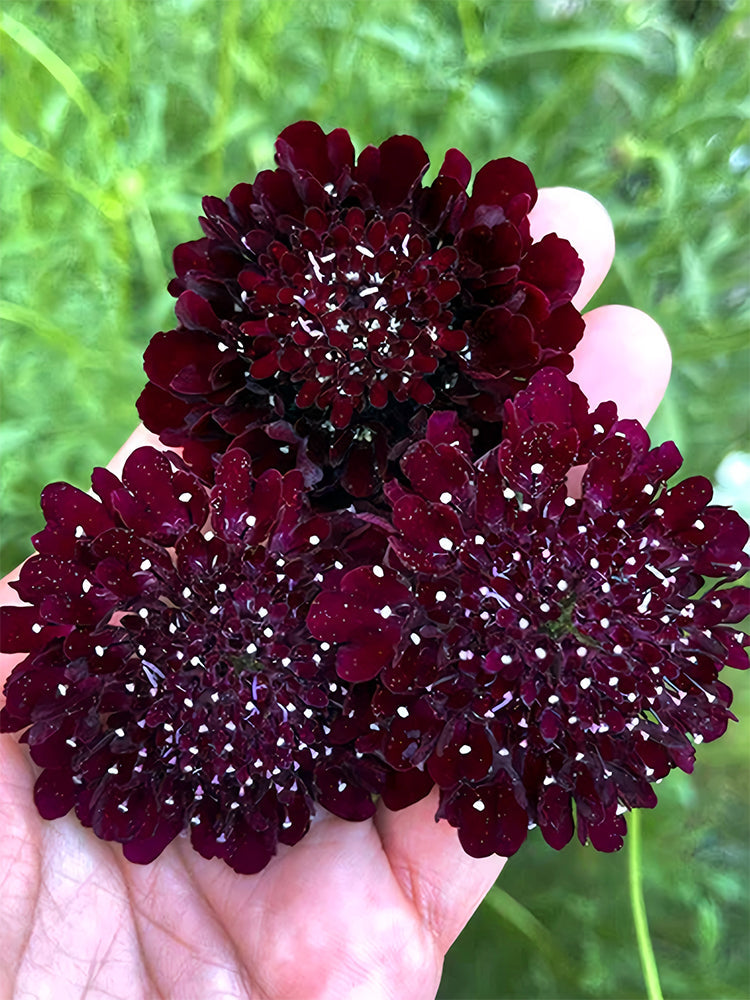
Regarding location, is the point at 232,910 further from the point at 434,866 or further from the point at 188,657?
the point at 188,657

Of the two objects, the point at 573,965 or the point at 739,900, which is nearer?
the point at 573,965

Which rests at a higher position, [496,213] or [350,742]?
[496,213]

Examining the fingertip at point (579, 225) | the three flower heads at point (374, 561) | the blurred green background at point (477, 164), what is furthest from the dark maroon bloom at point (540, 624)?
the blurred green background at point (477, 164)

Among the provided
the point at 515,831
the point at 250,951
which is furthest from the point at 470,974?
the point at 515,831

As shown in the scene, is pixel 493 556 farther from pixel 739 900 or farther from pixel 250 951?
pixel 739 900

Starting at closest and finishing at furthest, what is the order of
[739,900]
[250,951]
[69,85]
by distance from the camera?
[250,951]
[69,85]
[739,900]

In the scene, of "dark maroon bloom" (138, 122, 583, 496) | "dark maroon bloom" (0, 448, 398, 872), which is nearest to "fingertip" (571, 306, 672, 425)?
"dark maroon bloom" (138, 122, 583, 496)

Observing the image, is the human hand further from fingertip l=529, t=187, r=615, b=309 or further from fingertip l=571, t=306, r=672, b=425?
fingertip l=529, t=187, r=615, b=309
